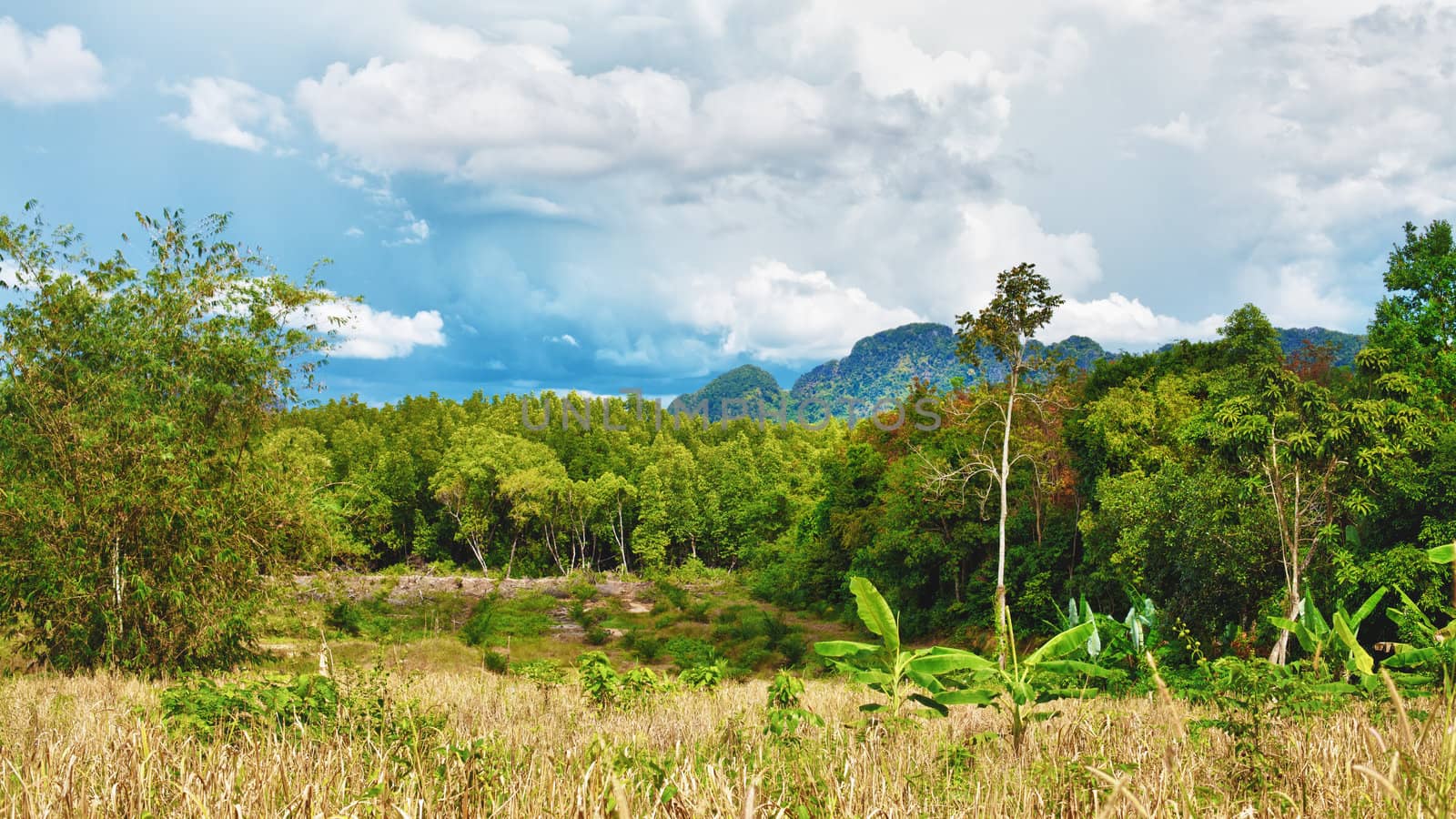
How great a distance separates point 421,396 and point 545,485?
4604 centimetres

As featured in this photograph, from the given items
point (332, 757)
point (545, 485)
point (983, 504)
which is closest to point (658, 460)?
point (545, 485)

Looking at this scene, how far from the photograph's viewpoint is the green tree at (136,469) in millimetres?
11250

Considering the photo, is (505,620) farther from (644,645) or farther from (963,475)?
(963,475)

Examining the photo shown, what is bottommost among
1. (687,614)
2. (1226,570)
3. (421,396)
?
(687,614)

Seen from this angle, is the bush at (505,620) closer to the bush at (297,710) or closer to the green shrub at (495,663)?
the green shrub at (495,663)

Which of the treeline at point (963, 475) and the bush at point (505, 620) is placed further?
the bush at point (505, 620)

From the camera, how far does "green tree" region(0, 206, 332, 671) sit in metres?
11.2

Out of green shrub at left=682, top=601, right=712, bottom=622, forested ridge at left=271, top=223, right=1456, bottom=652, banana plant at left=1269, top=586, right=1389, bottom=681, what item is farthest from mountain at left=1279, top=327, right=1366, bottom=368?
green shrub at left=682, top=601, right=712, bottom=622

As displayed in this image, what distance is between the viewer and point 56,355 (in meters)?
12.2

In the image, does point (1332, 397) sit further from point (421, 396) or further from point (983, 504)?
point (421, 396)

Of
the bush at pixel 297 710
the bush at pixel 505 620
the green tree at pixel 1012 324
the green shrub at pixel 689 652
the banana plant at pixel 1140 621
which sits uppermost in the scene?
the green tree at pixel 1012 324

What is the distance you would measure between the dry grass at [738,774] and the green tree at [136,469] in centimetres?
813

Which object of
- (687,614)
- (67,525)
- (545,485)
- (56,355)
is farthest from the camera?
(545,485)

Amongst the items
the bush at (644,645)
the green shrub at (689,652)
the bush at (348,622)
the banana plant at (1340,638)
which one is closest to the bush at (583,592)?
the bush at (644,645)
